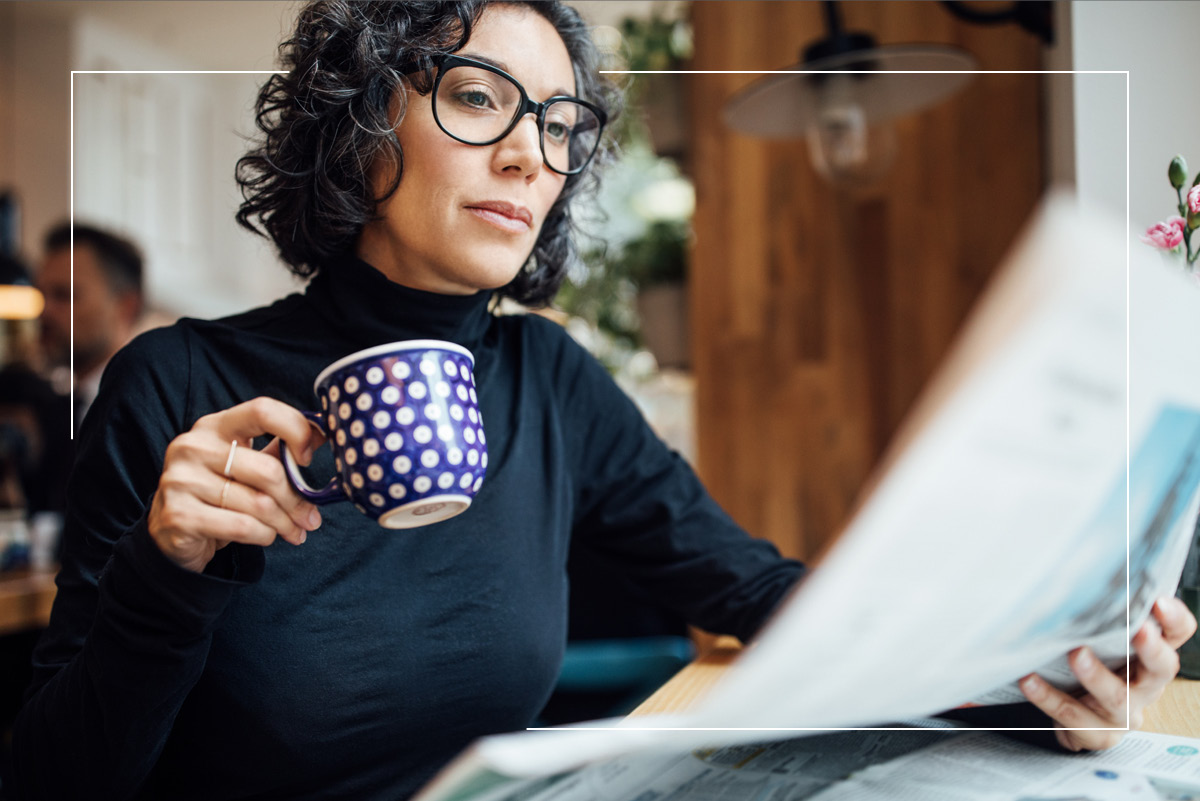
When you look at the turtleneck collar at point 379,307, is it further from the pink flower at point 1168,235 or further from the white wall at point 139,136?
the white wall at point 139,136

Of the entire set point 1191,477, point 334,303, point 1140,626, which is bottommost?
point 1140,626

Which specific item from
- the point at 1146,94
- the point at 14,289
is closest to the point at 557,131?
the point at 1146,94

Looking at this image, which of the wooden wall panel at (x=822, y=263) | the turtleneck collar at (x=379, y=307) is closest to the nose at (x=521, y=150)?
the turtleneck collar at (x=379, y=307)

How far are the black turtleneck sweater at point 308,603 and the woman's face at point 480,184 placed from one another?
5cm

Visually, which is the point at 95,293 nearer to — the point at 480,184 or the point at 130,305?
the point at 130,305

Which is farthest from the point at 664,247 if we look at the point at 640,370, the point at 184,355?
the point at 184,355

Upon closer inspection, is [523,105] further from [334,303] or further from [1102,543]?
[1102,543]

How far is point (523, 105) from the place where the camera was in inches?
29.7

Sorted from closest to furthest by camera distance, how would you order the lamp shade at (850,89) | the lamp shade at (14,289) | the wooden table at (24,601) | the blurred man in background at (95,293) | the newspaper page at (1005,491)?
the newspaper page at (1005,491) < the lamp shade at (850,89) < the wooden table at (24,601) < the blurred man in background at (95,293) < the lamp shade at (14,289)

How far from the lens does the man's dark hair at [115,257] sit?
2.43 metres

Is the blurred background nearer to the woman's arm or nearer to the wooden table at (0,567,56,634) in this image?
the woman's arm

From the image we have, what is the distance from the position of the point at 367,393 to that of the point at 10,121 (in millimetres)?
4254

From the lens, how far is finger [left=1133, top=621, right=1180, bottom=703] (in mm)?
588

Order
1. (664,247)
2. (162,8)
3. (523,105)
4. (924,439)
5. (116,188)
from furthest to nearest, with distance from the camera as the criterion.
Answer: (116,188) → (162,8) → (664,247) → (523,105) → (924,439)
